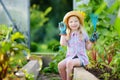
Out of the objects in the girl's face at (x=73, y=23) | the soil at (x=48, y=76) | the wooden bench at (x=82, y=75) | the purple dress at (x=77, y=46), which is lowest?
the soil at (x=48, y=76)

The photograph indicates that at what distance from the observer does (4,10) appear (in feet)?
29.8

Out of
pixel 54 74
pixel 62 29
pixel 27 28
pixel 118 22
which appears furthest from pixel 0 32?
pixel 27 28

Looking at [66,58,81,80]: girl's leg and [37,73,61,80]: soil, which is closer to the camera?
[66,58,81,80]: girl's leg

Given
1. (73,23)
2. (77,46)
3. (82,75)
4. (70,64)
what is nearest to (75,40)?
(77,46)

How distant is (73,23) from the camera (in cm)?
528

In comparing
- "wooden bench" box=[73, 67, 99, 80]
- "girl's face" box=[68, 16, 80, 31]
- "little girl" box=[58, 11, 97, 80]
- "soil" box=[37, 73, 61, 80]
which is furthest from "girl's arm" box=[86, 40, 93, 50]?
"soil" box=[37, 73, 61, 80]

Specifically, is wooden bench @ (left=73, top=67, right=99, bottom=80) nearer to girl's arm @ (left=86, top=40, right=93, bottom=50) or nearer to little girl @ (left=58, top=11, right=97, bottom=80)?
little girl @ (left=58, top=11, right=97, bottom=80)

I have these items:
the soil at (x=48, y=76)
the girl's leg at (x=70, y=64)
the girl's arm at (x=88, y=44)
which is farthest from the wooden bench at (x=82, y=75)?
the soil at (x=48, y=76)

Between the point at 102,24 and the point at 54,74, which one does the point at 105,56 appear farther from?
the point at 54,74

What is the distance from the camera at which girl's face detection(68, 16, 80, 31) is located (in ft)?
17.3

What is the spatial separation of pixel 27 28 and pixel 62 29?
3.99 meters

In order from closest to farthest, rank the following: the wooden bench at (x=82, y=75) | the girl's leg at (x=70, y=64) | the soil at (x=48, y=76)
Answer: the wooden bench at (x=82, y=75) → the girl's leg at (x=70, y=64) → the soil at (x=48, y=76)

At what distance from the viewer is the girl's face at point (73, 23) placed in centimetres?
528

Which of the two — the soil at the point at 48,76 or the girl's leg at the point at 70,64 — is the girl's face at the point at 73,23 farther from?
the soil at the point at 48,76
